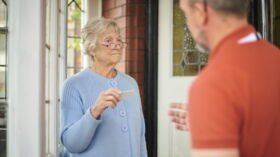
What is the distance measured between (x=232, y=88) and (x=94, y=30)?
1272 mm

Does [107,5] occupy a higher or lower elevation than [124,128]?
higher

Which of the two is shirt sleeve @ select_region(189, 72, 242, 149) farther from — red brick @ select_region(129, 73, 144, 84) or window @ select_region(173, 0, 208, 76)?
red brick @ select_region(129, 73, 144, 84)

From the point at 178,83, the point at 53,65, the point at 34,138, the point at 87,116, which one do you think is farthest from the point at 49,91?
the point at 178,83

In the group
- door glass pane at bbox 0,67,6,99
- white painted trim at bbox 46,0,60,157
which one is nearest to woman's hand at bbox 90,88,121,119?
door glass pane at bbox 0,67,6,99

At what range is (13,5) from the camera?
5.66ft

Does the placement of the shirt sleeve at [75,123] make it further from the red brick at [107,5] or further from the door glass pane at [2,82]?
the red brick at [107,5]

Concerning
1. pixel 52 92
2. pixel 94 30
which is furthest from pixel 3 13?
pixel 52 92

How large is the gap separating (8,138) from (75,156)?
12.4 inches

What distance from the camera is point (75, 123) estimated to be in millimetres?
1714

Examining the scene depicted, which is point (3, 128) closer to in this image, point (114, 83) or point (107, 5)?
point (114, 83)

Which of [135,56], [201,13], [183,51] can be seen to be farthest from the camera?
[135,56]

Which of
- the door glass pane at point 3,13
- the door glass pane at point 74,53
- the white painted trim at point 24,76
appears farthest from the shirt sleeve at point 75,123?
the door glass pane at point 74,53

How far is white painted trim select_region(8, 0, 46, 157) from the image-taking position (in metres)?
1.72

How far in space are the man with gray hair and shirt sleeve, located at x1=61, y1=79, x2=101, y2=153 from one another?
90 cm
